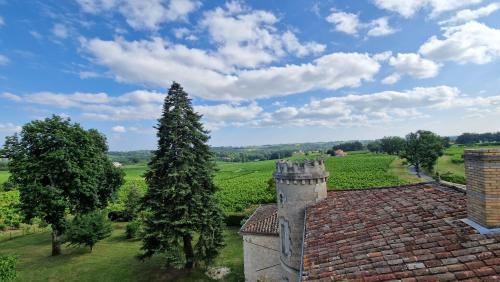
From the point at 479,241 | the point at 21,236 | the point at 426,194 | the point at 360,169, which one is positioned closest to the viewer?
the point at 479,241

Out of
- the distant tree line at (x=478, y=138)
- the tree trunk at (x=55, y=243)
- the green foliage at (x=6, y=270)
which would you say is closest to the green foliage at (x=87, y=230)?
the tree trunk at (x=55, y=243)

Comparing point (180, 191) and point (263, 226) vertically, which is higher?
point (180, 191)

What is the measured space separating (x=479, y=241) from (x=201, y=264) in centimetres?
1864

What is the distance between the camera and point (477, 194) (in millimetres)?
6617

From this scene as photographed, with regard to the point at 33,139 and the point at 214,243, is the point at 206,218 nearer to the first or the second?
the point at 214,243

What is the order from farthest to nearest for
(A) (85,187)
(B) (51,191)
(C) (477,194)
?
(A) (85,187) < (B) (51,191) < (C) (477,194)

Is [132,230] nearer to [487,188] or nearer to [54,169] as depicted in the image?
[54,169]

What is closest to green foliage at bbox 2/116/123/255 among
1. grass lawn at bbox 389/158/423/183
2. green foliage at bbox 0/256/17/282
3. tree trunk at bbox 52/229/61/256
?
tree trunk at bbox 52/229/61/256

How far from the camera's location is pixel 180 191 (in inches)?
710

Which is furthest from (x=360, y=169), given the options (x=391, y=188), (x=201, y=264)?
(x=391, y=188)

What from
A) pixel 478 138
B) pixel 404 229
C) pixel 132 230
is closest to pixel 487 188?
pixel 404 229

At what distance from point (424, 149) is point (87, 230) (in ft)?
239

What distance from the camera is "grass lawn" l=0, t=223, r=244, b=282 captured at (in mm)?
20125

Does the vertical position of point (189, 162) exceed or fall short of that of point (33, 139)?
it falls short
